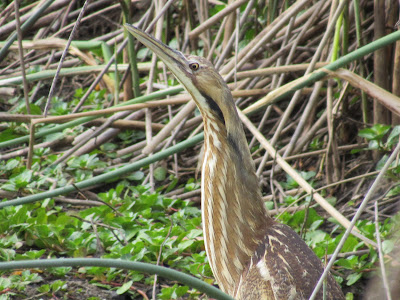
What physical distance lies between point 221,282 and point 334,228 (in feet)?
2.65

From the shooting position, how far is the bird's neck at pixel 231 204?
1938 millimetres

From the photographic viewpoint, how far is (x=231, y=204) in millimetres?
1972

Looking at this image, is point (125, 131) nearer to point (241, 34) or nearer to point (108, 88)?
point (108, 88)

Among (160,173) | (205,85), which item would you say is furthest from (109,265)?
(160,173)

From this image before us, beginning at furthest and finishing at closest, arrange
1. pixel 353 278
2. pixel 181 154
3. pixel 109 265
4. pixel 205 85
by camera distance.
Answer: pixel 181 154
pixel 353 278
pixel 205 85
pixel 109 265

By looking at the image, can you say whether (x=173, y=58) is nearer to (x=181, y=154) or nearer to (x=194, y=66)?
(x=194, y=66)

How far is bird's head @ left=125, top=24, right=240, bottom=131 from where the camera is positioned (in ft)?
6.22

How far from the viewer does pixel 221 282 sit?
198cm

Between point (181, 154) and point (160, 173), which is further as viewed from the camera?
point (181, 154)

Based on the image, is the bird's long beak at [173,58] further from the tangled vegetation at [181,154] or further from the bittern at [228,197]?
the tangled vegetation at [181,154]

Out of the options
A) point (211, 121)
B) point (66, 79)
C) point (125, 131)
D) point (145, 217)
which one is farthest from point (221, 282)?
point (66, 79)

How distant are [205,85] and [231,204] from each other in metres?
0.39

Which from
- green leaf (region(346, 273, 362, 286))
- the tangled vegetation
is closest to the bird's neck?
the tangled vegetation

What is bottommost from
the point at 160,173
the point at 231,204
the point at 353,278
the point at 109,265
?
the point at 353,278
